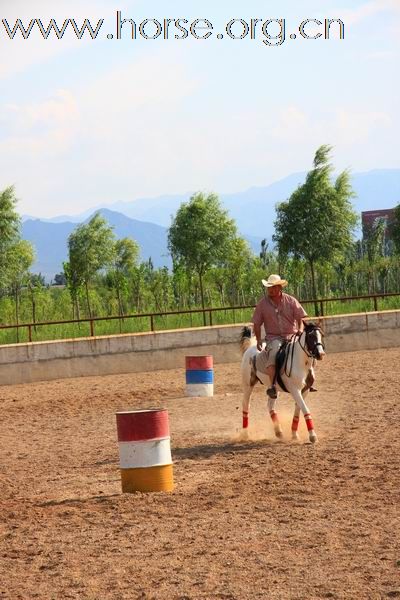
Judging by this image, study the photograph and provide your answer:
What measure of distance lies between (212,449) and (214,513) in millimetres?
4367

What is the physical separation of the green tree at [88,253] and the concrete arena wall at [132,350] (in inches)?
989

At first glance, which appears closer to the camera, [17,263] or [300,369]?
[300,369]

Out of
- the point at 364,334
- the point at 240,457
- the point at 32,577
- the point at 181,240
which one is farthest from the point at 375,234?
the point at 32,577

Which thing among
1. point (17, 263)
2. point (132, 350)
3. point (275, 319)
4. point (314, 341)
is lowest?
point (132, 350)

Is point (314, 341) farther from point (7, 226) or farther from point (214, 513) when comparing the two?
point (7, 226)

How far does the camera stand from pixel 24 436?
58.0 feet

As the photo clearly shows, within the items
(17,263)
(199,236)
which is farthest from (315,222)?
(17,263)

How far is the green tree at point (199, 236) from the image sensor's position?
49344 mm

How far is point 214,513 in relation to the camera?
10.4m

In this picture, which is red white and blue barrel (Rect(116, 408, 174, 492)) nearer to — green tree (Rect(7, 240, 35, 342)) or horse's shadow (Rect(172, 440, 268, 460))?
horse's shadow (Rect(172, 440, 268, 460))

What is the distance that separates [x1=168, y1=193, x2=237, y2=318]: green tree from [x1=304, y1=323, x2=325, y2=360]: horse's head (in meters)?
34.5

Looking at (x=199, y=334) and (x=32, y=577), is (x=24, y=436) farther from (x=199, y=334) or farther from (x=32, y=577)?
(x=199, y=334)

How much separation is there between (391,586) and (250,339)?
887 centimetres

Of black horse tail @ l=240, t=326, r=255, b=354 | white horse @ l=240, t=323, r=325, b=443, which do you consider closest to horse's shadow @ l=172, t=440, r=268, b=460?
white horse @ l=240, t=323, r=325, b=443
